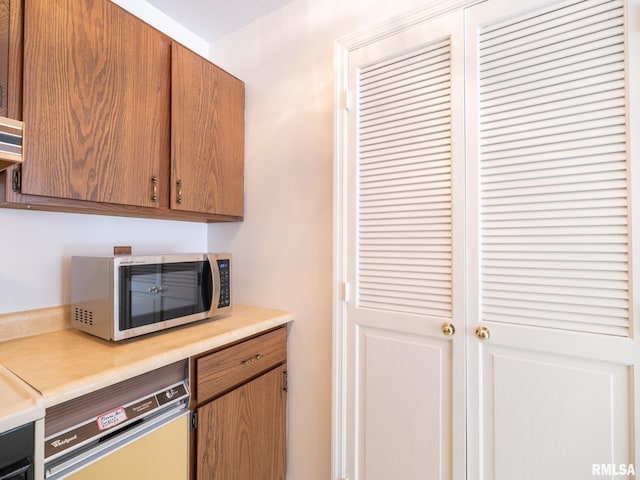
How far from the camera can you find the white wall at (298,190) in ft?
4.84

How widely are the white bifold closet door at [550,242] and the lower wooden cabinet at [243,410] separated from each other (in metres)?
0.85

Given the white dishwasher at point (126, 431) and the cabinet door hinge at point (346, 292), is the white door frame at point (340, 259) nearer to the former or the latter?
the cabinet door hinge at point (346, 292)

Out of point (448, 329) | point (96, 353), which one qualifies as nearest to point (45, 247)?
point (96, 353)

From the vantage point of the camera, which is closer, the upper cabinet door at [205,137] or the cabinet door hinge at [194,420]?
the cabinet door hinge at [194,420]

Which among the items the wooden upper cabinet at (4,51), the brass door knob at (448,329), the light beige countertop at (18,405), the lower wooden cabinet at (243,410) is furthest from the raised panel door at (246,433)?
the wooden upper cabinet at (4,51)

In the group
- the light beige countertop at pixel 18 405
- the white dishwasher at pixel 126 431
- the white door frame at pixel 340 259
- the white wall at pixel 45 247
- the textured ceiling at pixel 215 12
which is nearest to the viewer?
the light beige countertop at pixel 18 405

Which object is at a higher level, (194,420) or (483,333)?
(483,333)

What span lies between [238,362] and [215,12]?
5.92 ft

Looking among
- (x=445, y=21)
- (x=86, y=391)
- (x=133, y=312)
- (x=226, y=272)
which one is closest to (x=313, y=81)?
(x=445, y=21)

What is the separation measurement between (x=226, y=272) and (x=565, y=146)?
1.38 metres

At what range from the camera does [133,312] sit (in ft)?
3.70

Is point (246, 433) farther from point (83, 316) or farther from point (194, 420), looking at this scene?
point (83, 316)

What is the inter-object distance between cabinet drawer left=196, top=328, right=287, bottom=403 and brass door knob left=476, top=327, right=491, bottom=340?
2.92 feet

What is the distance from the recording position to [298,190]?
1.59 meters
